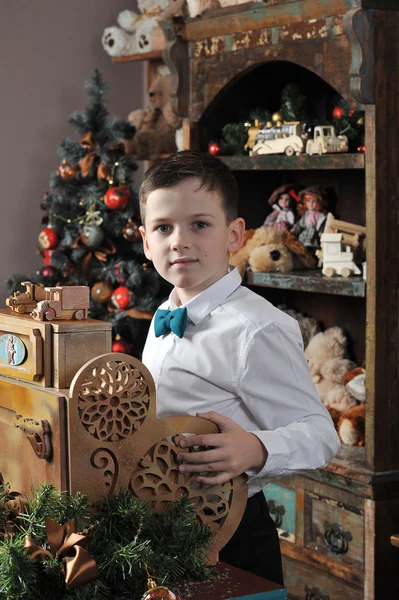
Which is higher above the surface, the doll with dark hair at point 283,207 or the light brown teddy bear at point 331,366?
the doll with dark hair at point 283,207

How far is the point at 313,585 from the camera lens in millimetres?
2723

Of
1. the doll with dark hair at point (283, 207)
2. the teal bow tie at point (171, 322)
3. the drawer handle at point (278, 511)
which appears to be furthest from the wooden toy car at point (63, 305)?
the doll with dark hair at point (283, 207)

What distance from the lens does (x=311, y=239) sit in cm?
296

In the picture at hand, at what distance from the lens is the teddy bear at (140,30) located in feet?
11.8

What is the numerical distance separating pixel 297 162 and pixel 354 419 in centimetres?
75

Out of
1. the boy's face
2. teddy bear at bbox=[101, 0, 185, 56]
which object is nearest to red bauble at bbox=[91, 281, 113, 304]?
teddy bear at bbox=[101, 0, 185, 56]

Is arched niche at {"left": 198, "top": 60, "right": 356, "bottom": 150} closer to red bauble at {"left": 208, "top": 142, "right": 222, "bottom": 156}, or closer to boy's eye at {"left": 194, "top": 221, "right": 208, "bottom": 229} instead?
red bauble at {"left": 208, "top": 142, "right": 222, "bottom": 156}

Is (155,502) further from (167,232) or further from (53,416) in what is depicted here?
(167,232)

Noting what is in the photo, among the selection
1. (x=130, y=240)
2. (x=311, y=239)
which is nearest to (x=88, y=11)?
(x=130, y=240)

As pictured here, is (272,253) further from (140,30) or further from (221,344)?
(221,344)

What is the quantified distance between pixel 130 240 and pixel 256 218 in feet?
1.47

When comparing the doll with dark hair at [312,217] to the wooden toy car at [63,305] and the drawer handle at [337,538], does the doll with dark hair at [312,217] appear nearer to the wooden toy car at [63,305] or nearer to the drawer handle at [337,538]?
the drawer handle at [337,538]

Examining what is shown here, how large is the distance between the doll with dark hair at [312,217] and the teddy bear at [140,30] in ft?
3.18

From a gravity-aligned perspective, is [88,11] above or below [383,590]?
above
